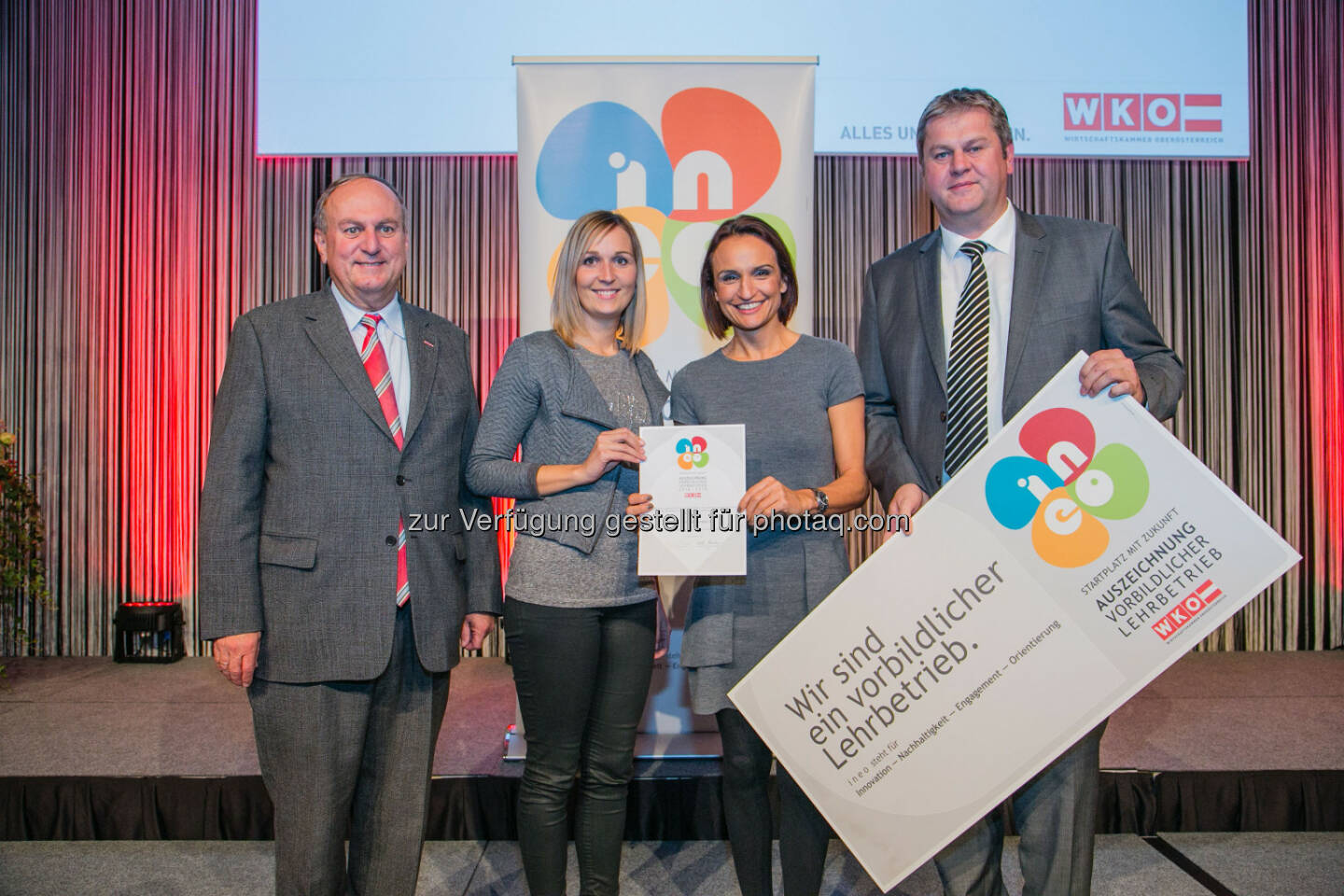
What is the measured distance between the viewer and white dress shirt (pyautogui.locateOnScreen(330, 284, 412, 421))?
172 centimetres

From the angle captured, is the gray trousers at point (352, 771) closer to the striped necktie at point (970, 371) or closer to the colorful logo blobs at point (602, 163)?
the striped necktie at point (970, 371)

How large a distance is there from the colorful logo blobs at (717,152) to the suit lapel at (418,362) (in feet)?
4.32

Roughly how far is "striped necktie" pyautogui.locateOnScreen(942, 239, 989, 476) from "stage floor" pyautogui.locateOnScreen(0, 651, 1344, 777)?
5.16ft

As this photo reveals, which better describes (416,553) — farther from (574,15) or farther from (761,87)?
(574,15)

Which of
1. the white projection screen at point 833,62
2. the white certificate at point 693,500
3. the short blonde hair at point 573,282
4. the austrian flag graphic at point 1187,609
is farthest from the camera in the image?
the white projection screen at point 833,62

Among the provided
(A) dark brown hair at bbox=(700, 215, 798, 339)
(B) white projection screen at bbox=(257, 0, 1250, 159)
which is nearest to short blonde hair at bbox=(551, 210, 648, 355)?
(A) dark brown hair at bbox=(700, 215, 798, 339)

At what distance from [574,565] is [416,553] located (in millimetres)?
324

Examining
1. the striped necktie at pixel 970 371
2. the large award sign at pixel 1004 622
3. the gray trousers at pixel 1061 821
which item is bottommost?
the gray trousers at pixel 1061 821

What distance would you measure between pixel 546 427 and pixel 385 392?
0.34 m

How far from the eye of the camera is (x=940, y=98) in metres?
1.62

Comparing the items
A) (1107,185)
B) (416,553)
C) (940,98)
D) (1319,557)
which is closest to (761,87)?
(940,98)

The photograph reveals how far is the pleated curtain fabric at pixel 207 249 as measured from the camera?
171 inches

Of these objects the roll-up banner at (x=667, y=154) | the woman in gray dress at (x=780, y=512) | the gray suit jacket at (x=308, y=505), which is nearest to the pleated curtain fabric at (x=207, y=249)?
the roll-up banner at (x=667, y=154)

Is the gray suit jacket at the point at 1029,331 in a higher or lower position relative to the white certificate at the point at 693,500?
higher
